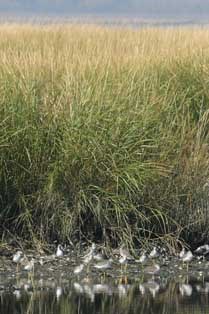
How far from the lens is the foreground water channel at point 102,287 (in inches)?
351

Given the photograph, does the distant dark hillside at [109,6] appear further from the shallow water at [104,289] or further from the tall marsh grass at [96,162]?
the shallow water at [104,289]

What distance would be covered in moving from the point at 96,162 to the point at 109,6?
13951 centimetres

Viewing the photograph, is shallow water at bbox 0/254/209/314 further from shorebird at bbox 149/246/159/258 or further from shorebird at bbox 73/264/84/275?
shorebird at bbox 149/246/159/258

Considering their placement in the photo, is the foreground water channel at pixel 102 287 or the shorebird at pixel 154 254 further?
the shorebird at pixel 154 254

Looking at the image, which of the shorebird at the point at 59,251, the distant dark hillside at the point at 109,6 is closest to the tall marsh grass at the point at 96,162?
the shorebird at the point at 59,251

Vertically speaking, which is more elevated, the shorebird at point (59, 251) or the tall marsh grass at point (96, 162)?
the tall marsh grass at point (96, 162)

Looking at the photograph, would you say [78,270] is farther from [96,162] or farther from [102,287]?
[96,162]

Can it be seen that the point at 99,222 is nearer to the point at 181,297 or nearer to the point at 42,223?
the point at 42,223

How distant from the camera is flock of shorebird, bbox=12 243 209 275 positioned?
389 inches

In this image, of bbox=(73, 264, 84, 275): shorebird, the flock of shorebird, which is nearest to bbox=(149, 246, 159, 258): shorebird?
the flock of shorebird

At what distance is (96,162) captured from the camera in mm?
10297

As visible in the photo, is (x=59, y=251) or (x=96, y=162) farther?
(x=96, y=162)

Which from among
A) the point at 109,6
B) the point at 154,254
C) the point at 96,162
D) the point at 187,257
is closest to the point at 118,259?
the point at 154,254

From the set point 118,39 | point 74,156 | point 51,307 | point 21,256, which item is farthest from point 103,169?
point 118,39
